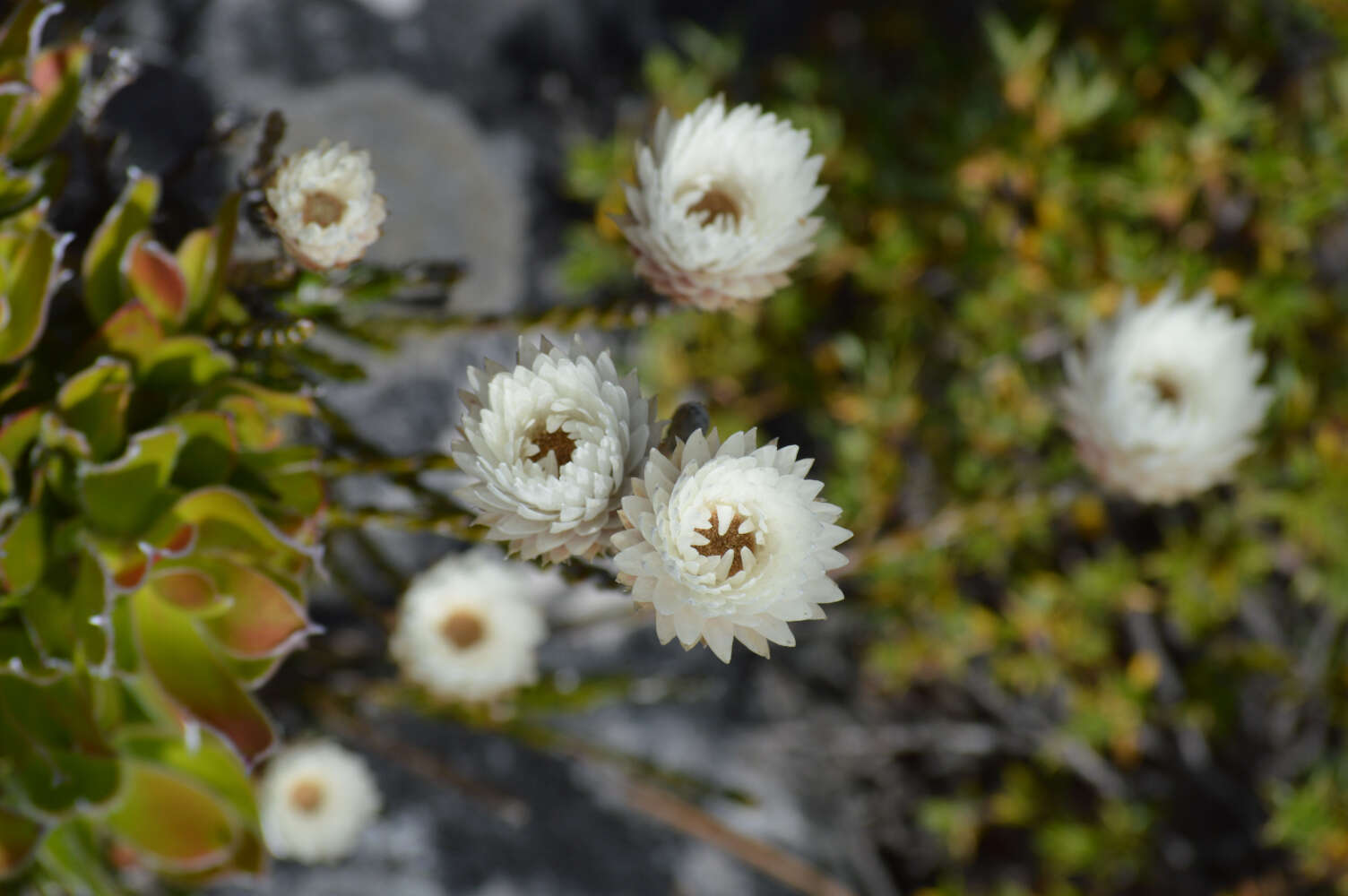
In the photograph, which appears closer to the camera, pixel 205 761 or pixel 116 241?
pixel 116 241

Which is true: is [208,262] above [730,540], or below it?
above

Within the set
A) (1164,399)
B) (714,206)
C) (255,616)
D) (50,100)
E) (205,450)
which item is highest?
(1164,399)

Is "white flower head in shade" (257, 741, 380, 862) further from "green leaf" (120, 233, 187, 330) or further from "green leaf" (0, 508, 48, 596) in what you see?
"green leaf" (120, 233, 187, 330)

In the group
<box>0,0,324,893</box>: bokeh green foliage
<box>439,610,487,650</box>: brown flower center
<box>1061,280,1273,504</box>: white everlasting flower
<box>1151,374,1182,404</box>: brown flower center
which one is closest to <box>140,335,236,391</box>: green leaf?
<box>0,0,324,893</box>: bokeh green foliage

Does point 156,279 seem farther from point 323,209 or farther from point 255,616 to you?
point 255,616

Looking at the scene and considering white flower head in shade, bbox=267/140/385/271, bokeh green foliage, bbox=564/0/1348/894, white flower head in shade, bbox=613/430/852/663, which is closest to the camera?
white flower head in shade, bbox=613/430/852/663

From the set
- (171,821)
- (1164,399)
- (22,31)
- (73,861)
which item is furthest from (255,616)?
(1164,399)

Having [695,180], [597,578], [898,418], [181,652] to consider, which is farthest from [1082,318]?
[181,652]
